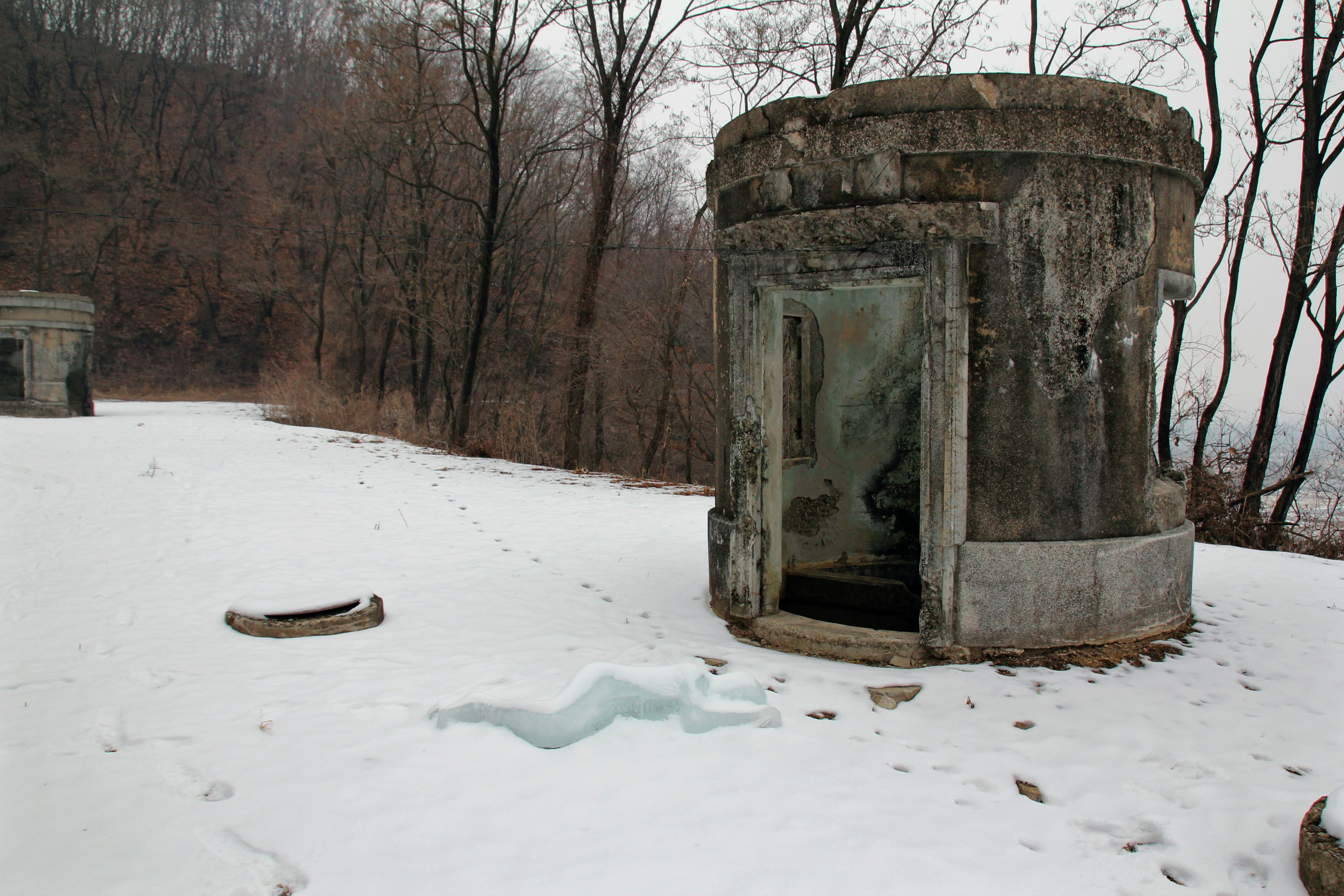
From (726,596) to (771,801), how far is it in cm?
207

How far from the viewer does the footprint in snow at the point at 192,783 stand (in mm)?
2971

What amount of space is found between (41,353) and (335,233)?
6.92 m

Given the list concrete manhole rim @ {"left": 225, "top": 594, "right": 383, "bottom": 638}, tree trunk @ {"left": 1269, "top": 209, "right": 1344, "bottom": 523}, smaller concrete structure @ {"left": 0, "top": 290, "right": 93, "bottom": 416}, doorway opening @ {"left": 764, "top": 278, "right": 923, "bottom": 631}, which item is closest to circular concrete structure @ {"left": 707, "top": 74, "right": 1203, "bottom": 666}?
doorway opening @ {"left": 764, "top": 278, "right": 923, "bottom": 631}

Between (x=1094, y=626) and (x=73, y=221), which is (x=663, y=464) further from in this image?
(x=73, y=221)

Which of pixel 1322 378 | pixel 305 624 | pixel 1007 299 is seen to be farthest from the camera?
pixel 1322 378

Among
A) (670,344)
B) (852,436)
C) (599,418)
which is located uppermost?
(670,344)

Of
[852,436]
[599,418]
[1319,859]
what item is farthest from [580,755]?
[599,418]

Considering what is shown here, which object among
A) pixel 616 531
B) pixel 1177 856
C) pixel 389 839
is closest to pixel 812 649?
pixel 1177 856

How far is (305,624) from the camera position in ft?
15.8

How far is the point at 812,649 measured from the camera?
463 centimetres

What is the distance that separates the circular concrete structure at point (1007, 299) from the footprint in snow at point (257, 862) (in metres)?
2.81

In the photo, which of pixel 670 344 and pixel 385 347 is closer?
pixel 670 344

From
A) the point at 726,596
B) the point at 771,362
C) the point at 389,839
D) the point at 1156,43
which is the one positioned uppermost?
the point at 1156,43

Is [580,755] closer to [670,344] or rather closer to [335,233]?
[670,344]
